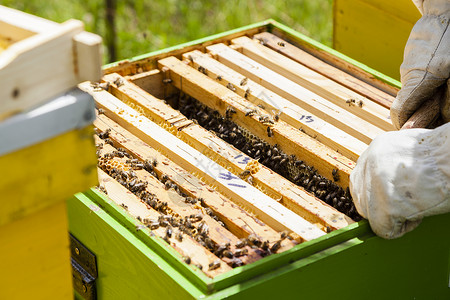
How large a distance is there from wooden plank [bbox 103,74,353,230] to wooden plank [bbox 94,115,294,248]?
0.02 m

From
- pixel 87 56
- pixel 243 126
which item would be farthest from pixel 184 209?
pixel 87 56

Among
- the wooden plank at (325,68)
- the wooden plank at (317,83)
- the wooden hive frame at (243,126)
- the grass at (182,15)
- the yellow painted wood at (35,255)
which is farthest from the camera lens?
the grass at (182,15)

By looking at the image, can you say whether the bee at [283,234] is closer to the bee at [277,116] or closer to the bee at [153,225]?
the bee at [153,225]

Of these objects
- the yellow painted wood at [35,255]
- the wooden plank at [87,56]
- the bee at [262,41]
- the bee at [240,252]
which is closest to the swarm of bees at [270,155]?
the bee at [240,252]

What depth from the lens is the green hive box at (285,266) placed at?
6.92ft

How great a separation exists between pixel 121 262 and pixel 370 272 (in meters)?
0.89

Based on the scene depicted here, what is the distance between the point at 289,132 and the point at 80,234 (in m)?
0.98

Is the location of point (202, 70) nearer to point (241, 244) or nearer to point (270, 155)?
point (270, 155)

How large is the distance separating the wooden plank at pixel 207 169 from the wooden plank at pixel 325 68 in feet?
3.01

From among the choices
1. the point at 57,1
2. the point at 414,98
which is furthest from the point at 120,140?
the point at 57,1

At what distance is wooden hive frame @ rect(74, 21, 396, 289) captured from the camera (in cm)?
243

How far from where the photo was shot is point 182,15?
5.98 m

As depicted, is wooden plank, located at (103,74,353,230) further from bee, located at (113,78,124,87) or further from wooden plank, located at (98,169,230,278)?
wooden plank, located at (98,169,230,278)

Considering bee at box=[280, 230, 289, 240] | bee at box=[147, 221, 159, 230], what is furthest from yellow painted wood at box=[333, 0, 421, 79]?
bee at box=[147, 221, 159, 230]
